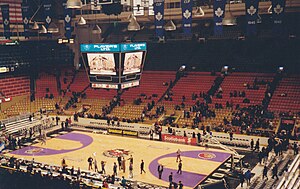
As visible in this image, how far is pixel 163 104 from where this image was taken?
40.8m

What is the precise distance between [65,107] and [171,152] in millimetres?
19480

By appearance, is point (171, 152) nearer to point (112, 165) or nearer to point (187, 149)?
point (187, 149)

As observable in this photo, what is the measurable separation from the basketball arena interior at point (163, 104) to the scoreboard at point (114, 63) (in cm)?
9

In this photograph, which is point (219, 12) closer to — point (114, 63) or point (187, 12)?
point (187, 12)

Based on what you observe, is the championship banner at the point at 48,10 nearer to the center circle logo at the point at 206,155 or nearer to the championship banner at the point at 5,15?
the championship banner at the point at 5,15

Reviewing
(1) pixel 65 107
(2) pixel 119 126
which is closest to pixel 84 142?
(2) pixel 119 126

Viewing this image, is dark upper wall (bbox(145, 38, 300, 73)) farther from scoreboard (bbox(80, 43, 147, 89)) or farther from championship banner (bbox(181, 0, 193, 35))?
scoreboard (bbox(80, 43, 147, 89))

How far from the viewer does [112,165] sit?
87.4ft

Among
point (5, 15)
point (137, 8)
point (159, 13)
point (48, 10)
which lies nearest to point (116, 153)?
point (159, 13)

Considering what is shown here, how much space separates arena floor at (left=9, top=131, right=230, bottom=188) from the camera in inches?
979

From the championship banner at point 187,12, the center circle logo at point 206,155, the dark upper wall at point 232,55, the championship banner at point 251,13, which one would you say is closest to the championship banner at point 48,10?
the championship banner at point 187,12

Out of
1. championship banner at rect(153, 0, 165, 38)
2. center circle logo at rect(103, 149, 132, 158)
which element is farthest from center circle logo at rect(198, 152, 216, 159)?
championship banner at rect(153, 0, 165, 38)

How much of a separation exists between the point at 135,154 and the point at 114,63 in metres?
7.60

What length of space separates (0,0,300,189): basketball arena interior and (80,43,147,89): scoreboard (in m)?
0.09
